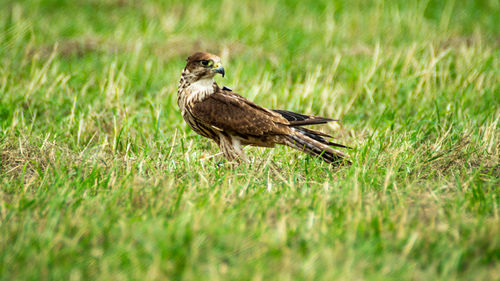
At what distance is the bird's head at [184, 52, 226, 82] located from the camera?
429 cm

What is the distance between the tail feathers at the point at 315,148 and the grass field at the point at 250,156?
9 centimetres

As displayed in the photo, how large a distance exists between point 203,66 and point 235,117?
49 centimetres

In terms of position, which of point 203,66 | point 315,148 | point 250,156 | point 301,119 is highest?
point 203,66

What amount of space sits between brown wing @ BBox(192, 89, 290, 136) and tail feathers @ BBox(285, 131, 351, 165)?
94 millimetres

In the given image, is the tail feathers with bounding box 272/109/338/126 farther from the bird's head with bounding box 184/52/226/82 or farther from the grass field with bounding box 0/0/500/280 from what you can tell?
the bird's head with bounding box 184/52/226/82

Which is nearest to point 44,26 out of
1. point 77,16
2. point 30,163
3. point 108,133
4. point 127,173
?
point 77,16

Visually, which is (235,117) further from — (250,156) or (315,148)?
(315,148)

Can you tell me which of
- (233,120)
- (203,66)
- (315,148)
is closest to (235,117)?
(233,120)

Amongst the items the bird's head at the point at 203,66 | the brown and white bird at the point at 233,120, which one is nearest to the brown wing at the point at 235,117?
the brown and white bird at the point at 233,120

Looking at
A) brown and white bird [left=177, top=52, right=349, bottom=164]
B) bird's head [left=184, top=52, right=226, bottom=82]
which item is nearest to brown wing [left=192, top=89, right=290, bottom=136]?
brown and white bird [left=177, top=52, right=349, bottom=164]

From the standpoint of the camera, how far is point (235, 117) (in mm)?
4305

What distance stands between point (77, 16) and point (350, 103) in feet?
17.3

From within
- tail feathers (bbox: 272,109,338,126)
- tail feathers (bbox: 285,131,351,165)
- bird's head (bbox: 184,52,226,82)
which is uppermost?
bird's head (bbox: 184,52,226,82)

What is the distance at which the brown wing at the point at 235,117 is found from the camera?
428 centimetres
